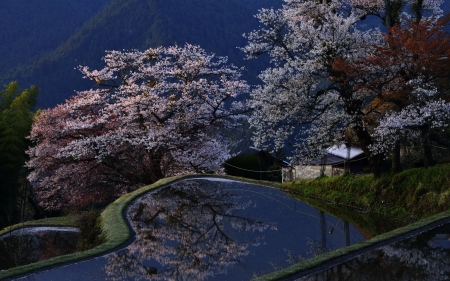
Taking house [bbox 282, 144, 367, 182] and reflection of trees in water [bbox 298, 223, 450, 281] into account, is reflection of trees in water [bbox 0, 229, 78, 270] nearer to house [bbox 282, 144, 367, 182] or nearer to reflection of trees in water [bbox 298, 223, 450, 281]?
reflection of trees in water [bbox 298, 223, 450, 281]

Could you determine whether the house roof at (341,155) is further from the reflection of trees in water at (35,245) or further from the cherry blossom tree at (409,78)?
the reflection of trees in water at (35,245)

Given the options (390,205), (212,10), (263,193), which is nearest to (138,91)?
(263,193)

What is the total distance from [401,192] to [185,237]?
17.2ft

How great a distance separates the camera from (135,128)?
20.6 meters

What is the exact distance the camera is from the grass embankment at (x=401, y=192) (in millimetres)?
10633

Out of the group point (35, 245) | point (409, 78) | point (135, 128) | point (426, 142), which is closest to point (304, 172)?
point (135, 128)

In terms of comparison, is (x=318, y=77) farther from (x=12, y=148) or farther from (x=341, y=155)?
(x=341, y=155)

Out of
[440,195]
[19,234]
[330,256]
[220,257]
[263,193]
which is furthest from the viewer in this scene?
[263,193]

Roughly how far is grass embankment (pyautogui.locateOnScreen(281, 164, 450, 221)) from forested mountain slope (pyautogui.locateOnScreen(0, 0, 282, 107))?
83.2 m

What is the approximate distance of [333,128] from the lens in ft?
42.6

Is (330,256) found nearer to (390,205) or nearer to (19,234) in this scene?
(390,205)

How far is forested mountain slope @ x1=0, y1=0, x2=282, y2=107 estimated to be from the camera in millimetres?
98125

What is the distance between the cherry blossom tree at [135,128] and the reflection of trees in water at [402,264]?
41.3 feet

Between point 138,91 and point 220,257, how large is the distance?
13.5 metres
